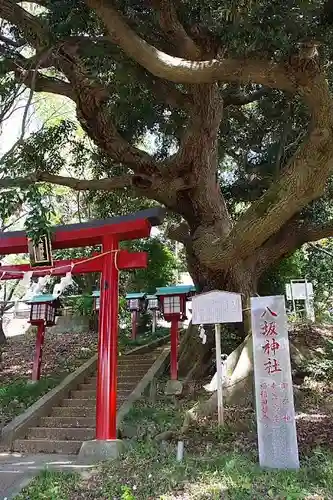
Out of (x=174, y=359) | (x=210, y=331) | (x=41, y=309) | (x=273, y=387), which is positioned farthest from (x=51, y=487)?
(x=41, y=309)

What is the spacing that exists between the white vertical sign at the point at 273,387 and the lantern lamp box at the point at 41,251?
9.85ft

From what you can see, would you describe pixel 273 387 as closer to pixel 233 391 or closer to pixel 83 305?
pixel 233 391

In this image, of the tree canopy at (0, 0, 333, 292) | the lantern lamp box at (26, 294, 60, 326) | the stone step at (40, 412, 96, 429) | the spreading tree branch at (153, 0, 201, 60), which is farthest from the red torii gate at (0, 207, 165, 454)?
the lantern lamp box at (26, 294, 60, 326)

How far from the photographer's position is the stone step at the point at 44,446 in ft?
22.4

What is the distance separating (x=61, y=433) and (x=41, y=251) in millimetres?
3008

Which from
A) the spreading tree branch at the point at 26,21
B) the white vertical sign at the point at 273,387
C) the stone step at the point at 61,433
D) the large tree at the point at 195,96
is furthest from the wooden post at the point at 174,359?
the spreading tree branch at the point at 26,21

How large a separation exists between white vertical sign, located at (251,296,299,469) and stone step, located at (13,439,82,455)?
3.25 meters

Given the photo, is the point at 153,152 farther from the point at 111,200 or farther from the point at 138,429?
the point at 138,429

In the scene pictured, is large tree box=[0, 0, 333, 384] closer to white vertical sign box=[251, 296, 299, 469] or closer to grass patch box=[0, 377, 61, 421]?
white vertical sign box=[251, 296, 299, 469]

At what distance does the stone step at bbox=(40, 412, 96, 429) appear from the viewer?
304 inches

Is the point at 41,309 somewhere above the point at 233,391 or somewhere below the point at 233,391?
above

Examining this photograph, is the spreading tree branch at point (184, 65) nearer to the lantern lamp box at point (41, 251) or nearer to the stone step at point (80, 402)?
the lantern lamp box at point (41, 251)

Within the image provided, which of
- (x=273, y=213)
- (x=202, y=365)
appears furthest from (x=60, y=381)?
(x=273, y=213)

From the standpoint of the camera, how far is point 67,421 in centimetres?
788
